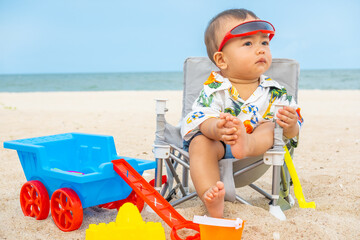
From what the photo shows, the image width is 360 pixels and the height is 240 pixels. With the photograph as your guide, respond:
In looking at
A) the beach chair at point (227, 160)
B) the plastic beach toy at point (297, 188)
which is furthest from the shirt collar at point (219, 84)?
the plastic beach toy at point (297, 188)

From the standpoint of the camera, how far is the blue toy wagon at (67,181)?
2.17 metres

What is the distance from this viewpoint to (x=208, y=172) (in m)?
2.11

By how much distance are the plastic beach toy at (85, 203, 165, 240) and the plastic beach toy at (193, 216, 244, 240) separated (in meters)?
0.22

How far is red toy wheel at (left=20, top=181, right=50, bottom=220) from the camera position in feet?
7.74

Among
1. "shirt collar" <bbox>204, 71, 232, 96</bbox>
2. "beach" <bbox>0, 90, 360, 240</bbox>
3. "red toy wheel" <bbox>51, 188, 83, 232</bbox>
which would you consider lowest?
"beach" <bbox>0, 90, 360, 240</bbox>

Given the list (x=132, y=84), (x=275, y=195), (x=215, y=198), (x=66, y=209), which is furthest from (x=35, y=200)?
(x=132, y=84)

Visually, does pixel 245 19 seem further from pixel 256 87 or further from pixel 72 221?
pixel 72 221

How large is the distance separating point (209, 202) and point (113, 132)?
3.91 metres

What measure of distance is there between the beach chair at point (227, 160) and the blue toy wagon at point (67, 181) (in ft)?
0.61

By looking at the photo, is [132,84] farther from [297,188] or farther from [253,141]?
[253,141]

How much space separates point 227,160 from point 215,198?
410mm

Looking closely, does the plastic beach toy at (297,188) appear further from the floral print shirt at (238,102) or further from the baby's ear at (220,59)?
the baby's ear at (220,59)

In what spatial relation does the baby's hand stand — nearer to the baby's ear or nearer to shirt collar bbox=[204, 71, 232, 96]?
shirt collar bbox=[204, 71, 232, 96]

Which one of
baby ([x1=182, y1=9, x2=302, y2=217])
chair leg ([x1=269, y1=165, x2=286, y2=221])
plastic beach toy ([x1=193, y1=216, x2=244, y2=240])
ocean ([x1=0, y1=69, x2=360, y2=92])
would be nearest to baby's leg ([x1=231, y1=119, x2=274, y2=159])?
baby ([x1=182, y1=9, x2=302, y2=217])
